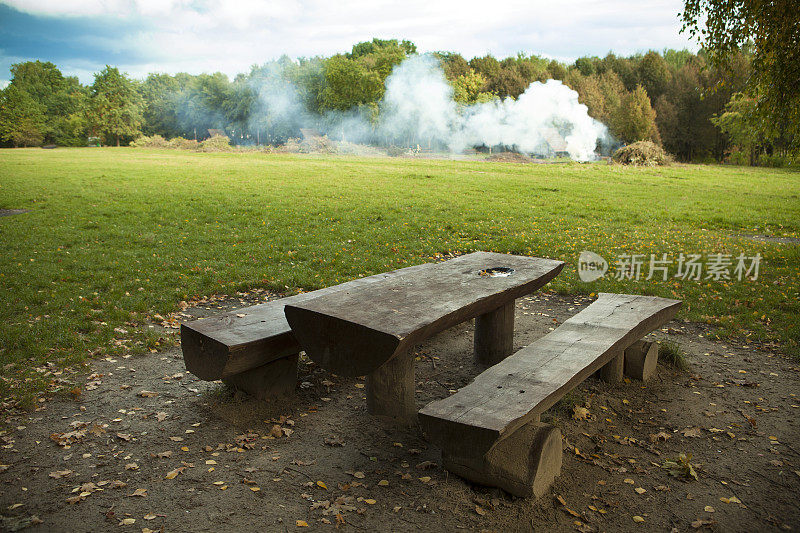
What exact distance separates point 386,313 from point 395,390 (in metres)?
0.74

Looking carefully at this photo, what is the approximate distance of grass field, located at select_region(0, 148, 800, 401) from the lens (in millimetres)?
6094

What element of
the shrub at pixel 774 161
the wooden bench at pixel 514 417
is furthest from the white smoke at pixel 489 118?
the wooden bench at pixel 514 417

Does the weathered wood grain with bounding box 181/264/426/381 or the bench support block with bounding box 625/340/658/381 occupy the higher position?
the weathered wood grain with bounding box 181/264/426/381

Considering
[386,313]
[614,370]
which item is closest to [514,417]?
[386,313]

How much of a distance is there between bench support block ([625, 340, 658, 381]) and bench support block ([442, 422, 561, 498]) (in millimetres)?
1935

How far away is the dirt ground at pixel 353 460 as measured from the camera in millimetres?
2984

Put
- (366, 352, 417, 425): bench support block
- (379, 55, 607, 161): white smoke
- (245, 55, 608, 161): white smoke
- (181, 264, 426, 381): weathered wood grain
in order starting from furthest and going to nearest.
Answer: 1. (245, 55, 608, 161): white smoke
2. (379, 55, 607, 161): white smoke
3. (366, 352, 417, 425): bench support block
4. (181, 264, 426, 381): weathered wood grain

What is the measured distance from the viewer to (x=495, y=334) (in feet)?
16.8

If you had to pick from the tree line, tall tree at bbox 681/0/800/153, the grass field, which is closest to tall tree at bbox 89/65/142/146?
the tree line

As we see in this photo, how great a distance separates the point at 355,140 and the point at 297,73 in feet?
32.9

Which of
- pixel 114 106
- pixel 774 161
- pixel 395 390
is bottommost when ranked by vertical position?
pixel 395 390

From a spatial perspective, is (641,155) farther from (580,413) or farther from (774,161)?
(580,413)

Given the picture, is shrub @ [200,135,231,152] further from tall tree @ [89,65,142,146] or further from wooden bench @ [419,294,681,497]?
wooden bench @ [419,294,681,497]

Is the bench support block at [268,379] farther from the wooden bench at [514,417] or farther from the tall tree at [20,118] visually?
the tall tree at [20,118]
